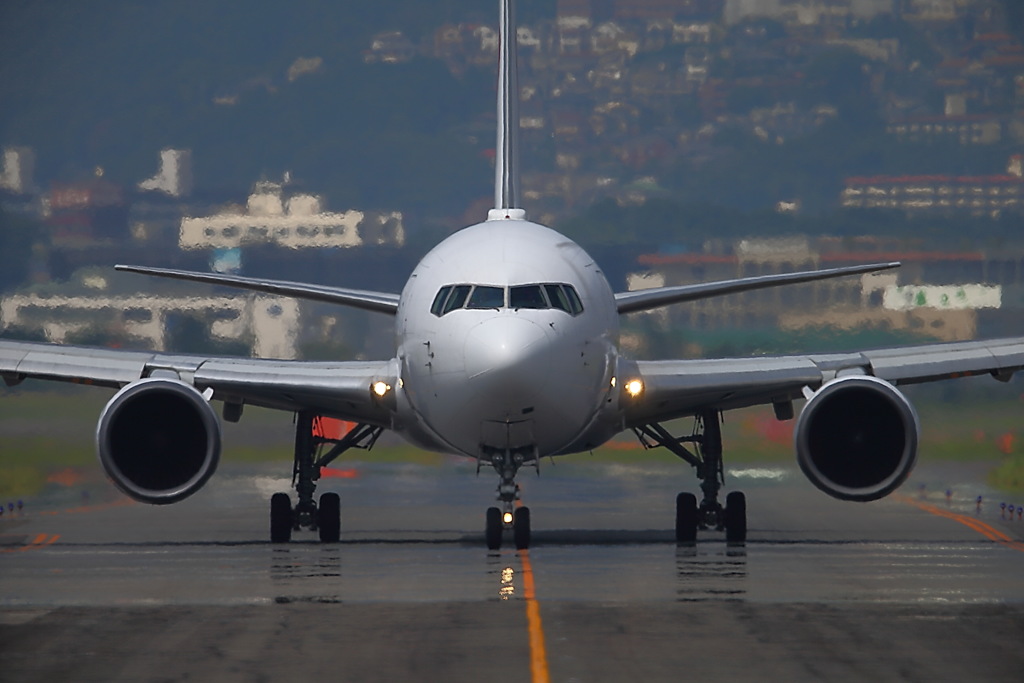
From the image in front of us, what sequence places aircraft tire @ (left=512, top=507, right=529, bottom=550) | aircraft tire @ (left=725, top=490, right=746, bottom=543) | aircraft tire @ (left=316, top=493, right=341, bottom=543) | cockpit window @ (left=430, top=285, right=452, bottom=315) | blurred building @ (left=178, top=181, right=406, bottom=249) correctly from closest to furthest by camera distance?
cockpit window @ (left=430, top=285, right=452, bottom=315) < aircraft tire @ (left=512, top=507, right=529, bottom=550) < aircraft tire @ (left=725, top=490, right=746, bottom=543) < aircraft tire @ (left=316, top=493, right=341, bottom=543) < blurred building @ (left=178, top=181, right=406, bottom=249)

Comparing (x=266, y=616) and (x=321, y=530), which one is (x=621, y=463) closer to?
(x=321, y=530)

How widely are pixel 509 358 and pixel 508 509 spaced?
2.42 metres

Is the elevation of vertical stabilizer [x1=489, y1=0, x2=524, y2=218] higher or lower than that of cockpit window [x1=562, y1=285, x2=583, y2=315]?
higher

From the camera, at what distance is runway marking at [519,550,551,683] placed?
1234 cm

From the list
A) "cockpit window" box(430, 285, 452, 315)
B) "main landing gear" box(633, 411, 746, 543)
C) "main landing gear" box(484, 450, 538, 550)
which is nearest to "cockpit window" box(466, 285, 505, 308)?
"cockpit window" box(430, 285, 452, 315)

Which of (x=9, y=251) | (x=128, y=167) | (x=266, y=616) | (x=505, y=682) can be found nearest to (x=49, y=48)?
(x=128, y=167)

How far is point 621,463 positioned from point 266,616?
16.9 meters

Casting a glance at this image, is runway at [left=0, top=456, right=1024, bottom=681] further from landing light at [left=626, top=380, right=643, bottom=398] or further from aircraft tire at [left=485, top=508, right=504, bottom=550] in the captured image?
landing light at [left=626, top=380, right=643, bottom=398]

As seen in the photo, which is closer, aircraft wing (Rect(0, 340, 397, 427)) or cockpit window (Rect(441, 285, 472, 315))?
cockpit window (Rect(441, 285, 472, 315))

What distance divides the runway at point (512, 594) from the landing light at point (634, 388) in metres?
1.78

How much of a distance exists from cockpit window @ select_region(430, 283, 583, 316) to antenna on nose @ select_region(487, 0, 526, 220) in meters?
4.63

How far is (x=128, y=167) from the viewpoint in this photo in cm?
3244

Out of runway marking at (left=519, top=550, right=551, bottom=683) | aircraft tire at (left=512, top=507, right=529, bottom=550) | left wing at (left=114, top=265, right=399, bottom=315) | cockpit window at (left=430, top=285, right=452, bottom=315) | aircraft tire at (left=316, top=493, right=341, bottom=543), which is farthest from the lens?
aircraft tire at (left=316, top=493, right=341, bottom=543)

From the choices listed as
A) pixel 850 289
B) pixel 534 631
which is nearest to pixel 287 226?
pixel 850 289
